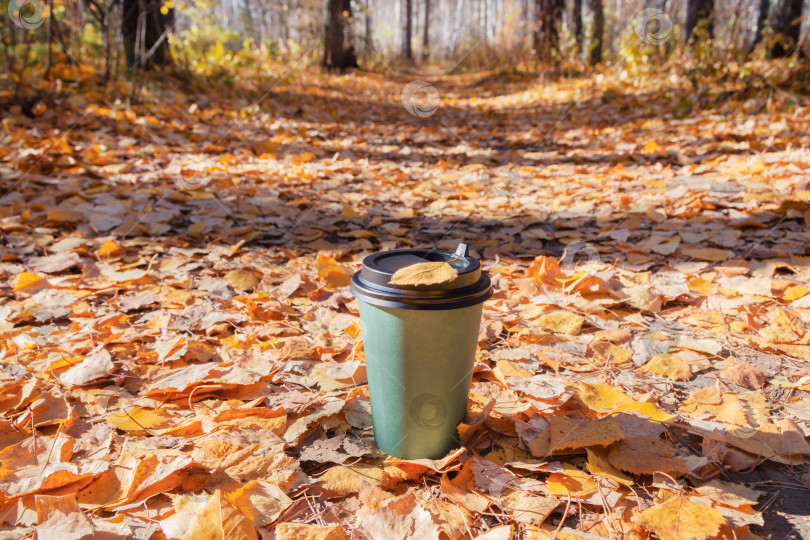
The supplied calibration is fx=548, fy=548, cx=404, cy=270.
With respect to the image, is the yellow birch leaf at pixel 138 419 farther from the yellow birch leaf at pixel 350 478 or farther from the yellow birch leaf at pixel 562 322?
the yellow birch leaf at pixel 562 322

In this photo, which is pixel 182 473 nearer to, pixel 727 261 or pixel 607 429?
pixel 607 429

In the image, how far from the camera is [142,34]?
20.0 ft

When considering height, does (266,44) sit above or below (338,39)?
below

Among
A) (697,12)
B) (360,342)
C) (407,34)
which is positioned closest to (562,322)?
(360,342)

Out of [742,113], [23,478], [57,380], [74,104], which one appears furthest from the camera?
[742,113]

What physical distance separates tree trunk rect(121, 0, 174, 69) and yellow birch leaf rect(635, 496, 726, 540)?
630 centimetres

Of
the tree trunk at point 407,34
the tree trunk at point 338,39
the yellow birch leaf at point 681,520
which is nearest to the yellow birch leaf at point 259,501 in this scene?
the yellow birch leaf at point 681,520

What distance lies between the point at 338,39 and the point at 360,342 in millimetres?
12738

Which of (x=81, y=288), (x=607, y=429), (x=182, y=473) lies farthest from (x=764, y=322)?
(x=81, y=288)

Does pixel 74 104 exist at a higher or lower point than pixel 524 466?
higher

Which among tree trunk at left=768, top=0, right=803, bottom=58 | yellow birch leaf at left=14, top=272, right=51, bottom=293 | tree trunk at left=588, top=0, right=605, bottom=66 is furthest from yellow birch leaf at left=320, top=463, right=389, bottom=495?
tree trunk at left=588, top=0, right=605, bottom=66

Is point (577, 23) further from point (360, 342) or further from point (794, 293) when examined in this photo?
point (360, 342)

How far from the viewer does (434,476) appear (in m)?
1.32

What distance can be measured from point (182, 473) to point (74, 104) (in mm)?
4651
